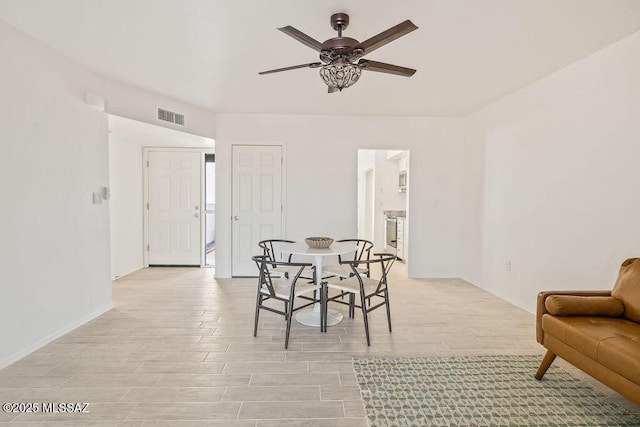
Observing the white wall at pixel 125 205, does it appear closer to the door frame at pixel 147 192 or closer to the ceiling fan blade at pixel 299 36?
the door frame at pixel 147 192

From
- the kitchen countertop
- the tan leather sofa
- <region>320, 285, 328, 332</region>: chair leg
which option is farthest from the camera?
the kitchen countertop

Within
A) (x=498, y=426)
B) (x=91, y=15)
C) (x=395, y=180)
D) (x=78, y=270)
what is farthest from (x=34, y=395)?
(x=395, y=180)

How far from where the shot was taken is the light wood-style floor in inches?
71.1

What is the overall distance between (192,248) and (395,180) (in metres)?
4.50

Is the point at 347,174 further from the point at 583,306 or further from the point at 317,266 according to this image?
the point at 583,306

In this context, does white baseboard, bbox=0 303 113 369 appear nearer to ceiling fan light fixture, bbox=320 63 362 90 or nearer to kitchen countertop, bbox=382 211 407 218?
ceiling fan light fixture, bbox=320 63 362 90

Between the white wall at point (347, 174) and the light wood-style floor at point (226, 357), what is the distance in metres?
1.16

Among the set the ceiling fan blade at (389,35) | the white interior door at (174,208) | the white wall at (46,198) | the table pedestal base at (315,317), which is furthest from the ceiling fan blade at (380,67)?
the white interior door at (174,208)

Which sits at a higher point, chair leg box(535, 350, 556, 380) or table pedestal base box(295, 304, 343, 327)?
chair leg box(535, 350, 556, 380)

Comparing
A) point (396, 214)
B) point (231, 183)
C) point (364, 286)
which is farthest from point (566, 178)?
point (231, 183)

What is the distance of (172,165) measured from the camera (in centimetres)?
558

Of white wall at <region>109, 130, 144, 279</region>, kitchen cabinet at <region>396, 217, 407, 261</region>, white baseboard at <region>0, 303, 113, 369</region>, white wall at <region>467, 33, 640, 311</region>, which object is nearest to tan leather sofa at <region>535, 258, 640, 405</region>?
white wall at <region>467, 33, 640, 311</region>

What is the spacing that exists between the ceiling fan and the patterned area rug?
202 centimetres

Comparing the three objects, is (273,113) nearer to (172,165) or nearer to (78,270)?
(172,165)
